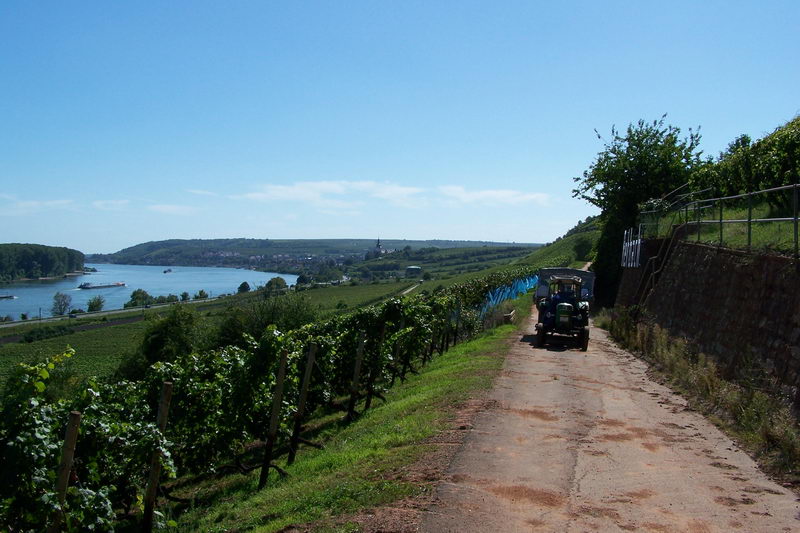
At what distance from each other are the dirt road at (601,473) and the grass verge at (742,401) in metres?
0.30

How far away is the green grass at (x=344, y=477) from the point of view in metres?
7.09

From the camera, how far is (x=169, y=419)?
33.8 feet

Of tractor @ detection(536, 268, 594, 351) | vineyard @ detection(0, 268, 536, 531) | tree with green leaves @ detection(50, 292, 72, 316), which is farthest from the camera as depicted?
tree with green leaves @ detection(50, 292, 72, 316)

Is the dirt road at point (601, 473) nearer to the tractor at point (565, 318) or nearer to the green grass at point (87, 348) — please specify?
the tractor at point (565, 318)

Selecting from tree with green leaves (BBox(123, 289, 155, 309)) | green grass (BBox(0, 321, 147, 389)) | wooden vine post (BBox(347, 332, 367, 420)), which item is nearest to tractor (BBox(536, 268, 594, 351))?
wooden vine post (BBox(347, 332, 367, 420))

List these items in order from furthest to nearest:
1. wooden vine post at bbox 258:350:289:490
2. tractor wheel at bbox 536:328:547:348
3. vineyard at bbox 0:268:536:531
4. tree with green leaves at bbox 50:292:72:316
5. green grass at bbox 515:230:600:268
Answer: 1. tree with green leaves at bbox 50:292:72:316
2. green grass at bbox 515:230:600:268
3. tractor wheel at bbox 536:328:547:348
4. wooden vine post at bbox 258:350:289:490
5. vineyard at bbox 0:268:536:531

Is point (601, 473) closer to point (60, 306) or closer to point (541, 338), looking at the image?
point (541, 338)

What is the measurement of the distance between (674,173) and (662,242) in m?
15.3

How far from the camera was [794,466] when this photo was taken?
26.3ft

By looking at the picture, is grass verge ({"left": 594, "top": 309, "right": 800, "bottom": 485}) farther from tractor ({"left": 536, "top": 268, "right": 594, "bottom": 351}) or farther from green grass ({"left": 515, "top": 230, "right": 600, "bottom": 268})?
green grass ({"left": 515, "top": 230, "right": 600, "bottom": 268})

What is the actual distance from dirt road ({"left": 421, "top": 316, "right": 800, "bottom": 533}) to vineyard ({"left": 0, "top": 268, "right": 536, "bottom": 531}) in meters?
3.14

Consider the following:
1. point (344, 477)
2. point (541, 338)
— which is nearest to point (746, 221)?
point (541, 338)

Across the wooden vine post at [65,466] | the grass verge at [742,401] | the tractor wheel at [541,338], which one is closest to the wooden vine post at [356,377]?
the grass verge at [742,401]

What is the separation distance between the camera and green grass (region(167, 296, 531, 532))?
7.09 metres
